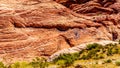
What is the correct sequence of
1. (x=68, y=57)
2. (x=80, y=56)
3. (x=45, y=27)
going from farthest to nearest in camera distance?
(x=45, y=27)
(x=80, y=56)
(x=68, y=57)

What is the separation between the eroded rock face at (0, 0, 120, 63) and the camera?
1125 inches

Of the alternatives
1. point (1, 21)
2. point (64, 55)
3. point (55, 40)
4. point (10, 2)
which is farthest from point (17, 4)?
point (64, 55)

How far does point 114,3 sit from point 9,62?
14.0m

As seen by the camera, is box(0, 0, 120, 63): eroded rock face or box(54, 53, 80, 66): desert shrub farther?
box(0, 0, 120, 63): eroded rock face

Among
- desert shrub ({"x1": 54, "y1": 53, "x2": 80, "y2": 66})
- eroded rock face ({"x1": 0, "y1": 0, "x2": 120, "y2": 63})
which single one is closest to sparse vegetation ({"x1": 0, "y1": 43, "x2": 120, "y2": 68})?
desert shrub ({"x1": 54, "y1": 53, "x2": 80, "y2": 66})

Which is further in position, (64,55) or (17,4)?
(17,4)

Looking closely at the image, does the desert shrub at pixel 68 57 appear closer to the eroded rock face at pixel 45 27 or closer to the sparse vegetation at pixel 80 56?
the sparse vegetation at pixel 80 56

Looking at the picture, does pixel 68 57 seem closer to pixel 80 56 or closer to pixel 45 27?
pixel 80 56

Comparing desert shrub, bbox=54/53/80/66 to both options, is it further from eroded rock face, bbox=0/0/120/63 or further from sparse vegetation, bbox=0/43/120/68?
eroded rock face, bbox=0/0/120/63

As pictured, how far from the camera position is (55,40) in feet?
98.7

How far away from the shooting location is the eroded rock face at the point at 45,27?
28.6 m

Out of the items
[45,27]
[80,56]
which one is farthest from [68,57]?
[45,27]

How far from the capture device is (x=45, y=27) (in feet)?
101

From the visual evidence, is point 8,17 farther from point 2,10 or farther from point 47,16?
point 47,16
